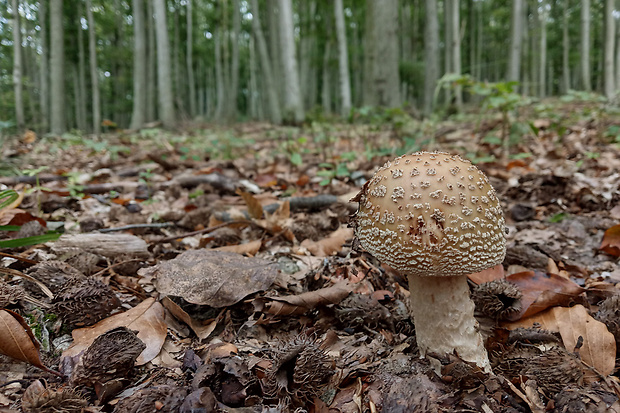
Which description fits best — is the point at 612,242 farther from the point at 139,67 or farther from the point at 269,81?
the point at 139,67

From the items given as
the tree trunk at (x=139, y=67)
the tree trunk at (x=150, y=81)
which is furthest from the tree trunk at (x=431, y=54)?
the tree trunk at (x=150, y=81)

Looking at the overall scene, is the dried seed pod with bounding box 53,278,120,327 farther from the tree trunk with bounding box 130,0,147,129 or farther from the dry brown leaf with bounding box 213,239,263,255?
the tree trunk with bounding box 130,0,147,129

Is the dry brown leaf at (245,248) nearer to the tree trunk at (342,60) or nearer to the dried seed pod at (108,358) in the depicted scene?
the dried seed pod at (108,358)

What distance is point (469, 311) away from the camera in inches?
82.0

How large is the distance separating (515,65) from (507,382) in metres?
13.4

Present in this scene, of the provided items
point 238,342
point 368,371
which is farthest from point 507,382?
point 238,342

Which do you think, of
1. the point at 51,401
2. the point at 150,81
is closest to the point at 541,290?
the point at 51,401

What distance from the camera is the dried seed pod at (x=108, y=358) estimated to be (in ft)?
5.26

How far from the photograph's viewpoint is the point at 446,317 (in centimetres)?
205

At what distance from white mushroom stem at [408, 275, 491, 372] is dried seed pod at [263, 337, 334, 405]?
625 mm

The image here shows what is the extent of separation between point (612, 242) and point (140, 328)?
318 centimetres

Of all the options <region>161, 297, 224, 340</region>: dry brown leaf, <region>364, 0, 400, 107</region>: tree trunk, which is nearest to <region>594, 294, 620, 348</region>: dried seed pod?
<region>161, 297, 224, 340</region>: dry brown leaf

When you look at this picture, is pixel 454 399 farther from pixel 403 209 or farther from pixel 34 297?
pixel 34 297

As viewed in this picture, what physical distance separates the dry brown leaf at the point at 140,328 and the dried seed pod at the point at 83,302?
5cm
